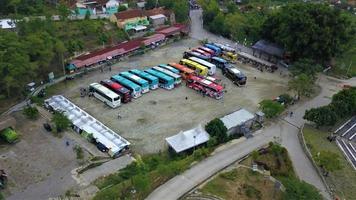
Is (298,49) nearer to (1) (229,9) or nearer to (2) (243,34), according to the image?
(2) (243,34)

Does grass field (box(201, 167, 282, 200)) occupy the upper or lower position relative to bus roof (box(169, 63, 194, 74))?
lower

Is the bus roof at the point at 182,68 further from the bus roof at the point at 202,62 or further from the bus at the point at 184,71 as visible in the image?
the bus roof at the point at 202,62

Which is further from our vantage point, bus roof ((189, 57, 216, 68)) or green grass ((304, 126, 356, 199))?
bus roof ((189, 57, 216, 68))

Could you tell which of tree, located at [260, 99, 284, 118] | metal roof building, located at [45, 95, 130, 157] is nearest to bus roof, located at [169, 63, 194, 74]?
tree, located at [260, 99, 284, 118]

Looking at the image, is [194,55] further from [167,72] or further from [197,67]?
[167,72]

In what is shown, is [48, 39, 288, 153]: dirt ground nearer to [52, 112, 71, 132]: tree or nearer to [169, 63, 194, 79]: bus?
[169, 63, 194, 79]: bus

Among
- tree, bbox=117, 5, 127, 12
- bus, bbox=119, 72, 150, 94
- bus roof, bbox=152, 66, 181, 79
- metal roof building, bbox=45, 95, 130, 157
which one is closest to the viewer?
metal roof building, bbox=45, 95, 130, 157

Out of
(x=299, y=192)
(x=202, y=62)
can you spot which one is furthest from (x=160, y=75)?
(x=299, y=192)

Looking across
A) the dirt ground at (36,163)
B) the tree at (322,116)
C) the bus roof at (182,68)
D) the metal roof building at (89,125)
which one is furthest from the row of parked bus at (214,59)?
the dirt ground at (36,163)
